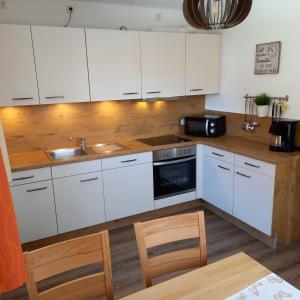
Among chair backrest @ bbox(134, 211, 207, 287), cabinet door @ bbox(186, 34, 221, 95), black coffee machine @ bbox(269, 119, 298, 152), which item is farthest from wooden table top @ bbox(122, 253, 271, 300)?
cabinet door @ bbox(186, 34, 221, 95)

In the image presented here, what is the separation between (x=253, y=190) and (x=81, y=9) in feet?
8.33

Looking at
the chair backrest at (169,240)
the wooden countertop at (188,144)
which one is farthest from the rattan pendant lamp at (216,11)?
the wooden countertop at (188,144)

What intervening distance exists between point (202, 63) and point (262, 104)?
0.92 m

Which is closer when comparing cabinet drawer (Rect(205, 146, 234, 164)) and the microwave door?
cabinet drawer (Rect(205, 146, 234, 164))

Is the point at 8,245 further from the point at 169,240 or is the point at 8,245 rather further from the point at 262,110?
the point at 262,110

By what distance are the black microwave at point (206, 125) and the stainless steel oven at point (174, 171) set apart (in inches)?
12.7

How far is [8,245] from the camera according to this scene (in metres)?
0.72

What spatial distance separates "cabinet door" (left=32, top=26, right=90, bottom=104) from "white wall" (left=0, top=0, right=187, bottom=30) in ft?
1.23

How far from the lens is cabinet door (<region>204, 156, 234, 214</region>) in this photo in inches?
120

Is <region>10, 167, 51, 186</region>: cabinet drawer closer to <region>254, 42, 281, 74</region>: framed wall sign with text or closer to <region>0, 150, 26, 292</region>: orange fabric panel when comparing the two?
<region>0, 150, 26, 292</region>: orange fabric panel

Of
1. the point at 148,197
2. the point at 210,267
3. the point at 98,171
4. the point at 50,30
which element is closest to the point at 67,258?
the point at 210,267

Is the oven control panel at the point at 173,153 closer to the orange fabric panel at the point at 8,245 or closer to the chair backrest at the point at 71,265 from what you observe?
the chair backrest at the point at 71,265

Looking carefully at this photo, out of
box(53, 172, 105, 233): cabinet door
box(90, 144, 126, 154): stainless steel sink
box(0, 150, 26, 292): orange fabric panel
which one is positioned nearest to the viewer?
box(0, 150, 26, 292): orange fabric panel

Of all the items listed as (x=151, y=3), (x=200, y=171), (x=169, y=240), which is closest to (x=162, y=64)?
(x=151, y=3)
